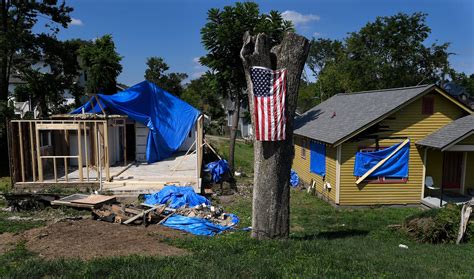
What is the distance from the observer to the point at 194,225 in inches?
378

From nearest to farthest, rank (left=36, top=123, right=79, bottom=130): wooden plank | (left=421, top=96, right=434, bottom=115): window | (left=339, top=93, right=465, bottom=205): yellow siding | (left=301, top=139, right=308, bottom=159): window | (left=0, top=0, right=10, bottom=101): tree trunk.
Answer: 1. (left=36, top=123, right=79, bottom=130): wooden plank
2. (left=339, top=93, right=465, bottom=205): yellow siding
3. (left=421, top=96, right=434, bottom=115): window
4. (left=0, top=0, right=10, bottom=101): tree trunk
5. (left=301, top=139, right=308, bottom=159): window

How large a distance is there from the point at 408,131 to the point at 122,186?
11.4m

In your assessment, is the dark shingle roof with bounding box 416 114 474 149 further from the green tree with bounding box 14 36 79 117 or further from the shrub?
the green tree with bounding box 14 36 79 117

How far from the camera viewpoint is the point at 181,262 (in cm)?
487

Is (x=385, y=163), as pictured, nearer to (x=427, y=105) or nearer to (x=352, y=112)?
(x=427, y=105)

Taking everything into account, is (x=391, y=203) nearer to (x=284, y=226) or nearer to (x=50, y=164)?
(x=284, y=226)

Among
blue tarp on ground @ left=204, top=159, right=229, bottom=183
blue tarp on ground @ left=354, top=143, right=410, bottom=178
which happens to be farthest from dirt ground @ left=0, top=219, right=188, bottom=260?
blue tarp on ground @ left=354, top=143, right=410, bottom=178

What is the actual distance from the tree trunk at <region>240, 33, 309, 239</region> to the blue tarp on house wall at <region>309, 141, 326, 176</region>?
8815mm

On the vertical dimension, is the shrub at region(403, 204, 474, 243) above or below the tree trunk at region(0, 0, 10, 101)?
below

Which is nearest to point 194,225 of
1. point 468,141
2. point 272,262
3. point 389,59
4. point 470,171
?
point 272,262

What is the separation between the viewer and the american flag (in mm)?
6605

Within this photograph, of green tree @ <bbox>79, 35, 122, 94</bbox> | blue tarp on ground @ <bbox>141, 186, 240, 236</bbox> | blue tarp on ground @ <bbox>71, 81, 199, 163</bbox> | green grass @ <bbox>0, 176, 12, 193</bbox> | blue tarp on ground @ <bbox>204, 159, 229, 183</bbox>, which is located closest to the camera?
blue tarp on ground @ <bbox>141, 186, 240, 236</bbox>

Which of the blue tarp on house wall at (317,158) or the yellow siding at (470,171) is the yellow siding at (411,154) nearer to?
the blue tarp on house wall at (317,158)

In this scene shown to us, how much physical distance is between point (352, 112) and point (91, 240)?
1264 centimetres
